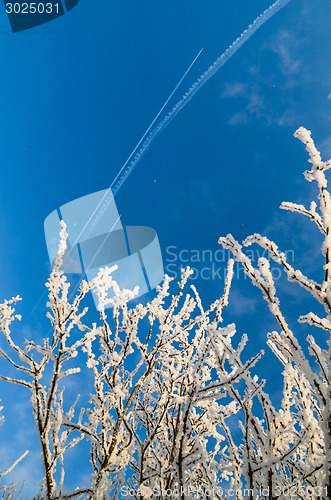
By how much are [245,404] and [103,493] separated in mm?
1452

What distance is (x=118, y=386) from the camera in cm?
272

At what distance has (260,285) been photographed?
1.38 m

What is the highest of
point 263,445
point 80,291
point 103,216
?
point 103,216

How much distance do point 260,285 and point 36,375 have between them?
2.02m

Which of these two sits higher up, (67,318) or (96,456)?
(67,318)

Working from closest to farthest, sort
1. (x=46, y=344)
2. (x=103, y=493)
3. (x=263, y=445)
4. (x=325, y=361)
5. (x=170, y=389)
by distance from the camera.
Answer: (x=325, y=361) < (x=263, y=445) < (x=103, y=493) < (x=46, y=344) < (x=170, y=389)

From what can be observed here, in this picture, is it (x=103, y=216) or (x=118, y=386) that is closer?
(x=118, y=386)

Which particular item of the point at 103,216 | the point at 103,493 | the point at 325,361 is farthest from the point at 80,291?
the point at 103,216

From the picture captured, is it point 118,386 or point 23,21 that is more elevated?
point 23,21

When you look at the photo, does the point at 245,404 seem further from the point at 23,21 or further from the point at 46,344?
the point at 23,21

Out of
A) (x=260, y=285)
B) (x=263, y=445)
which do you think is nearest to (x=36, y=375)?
(x=263, y=445)

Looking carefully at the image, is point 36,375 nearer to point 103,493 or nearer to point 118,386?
point 118,386

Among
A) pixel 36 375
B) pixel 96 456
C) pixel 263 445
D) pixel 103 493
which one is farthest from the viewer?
pixel 96 456

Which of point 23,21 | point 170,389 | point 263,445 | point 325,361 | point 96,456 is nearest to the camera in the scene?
point 325,361
